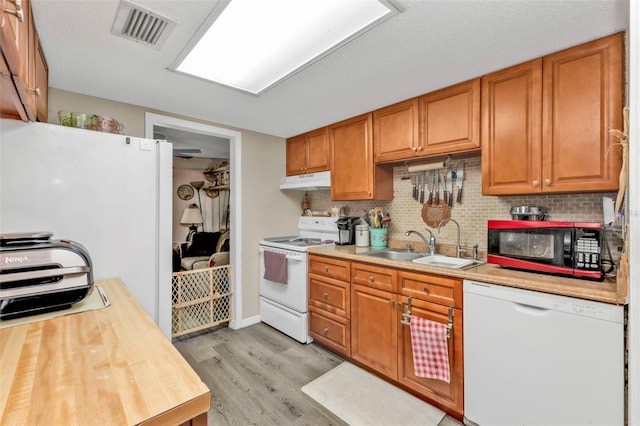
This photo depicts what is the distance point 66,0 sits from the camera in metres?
1.21

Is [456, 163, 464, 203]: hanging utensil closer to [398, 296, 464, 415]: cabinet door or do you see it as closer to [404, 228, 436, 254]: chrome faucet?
[404, 228, 436, 254]: chrome faucet

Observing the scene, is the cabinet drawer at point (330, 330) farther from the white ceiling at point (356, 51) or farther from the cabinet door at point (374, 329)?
the white ceiling at point (356, 51)

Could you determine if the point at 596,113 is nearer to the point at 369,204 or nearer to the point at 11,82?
the point at 369,204

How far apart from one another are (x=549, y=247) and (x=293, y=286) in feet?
6.58

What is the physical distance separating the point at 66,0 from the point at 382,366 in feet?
8.81

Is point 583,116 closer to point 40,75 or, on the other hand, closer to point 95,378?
point 95,378

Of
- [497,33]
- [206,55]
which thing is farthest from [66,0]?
[497,33]

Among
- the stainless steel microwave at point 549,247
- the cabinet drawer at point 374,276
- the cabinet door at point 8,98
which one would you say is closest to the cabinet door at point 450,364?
the cabinet drawer at point 374,276

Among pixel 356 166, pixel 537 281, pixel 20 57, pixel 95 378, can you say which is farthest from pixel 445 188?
pixel 20 57

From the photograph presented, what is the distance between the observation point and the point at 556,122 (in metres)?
1.61

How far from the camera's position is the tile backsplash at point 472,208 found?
5.70 feet

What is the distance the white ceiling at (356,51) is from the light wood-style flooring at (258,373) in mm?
2155

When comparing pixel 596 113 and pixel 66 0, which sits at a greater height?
pixel 66 0

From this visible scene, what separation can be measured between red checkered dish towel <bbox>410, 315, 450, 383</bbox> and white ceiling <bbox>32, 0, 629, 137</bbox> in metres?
1.60
